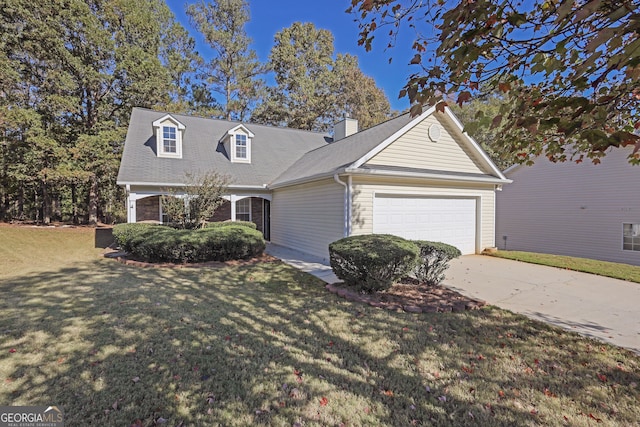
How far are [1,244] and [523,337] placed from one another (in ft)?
54.4

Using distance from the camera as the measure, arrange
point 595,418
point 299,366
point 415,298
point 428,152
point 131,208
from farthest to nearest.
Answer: point 131,208, point 428,152, point 415,298, point 299,366, point 595,418

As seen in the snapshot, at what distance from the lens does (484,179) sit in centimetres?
1097

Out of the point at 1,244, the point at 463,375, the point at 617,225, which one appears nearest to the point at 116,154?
the point at 1,244

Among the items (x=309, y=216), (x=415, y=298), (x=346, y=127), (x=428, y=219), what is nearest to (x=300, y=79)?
(x=346, y=127)

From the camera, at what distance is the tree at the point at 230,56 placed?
86.9 feet

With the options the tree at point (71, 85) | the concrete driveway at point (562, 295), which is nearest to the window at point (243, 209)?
the tree at point (71, 85)

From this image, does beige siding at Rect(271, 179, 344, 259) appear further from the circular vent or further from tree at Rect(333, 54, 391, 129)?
tree at Rect(333, 54, 391, 129)

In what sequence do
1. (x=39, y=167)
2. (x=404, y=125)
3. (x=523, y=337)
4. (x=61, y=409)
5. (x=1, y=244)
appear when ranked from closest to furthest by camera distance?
(x=61, y=409) → (x=523, y=337) → (x=404, y=125) → (x=1, y=244) → (x=39, y=167)

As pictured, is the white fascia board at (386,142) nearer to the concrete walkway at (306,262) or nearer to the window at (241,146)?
the concrete walkway at (306,262)

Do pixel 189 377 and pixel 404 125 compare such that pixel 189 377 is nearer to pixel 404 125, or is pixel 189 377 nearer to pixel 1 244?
pixel 404 125

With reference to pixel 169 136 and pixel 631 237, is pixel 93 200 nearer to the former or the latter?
pixel 169 136

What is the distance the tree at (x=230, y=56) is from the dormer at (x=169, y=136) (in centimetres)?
1422

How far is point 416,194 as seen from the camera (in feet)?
33.3

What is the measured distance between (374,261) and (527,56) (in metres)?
3.63
